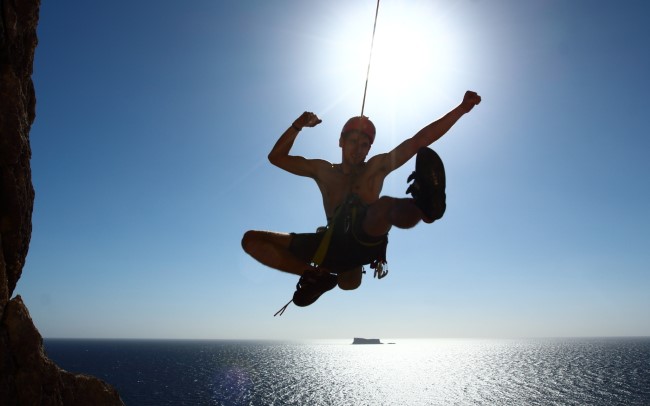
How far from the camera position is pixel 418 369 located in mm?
150750

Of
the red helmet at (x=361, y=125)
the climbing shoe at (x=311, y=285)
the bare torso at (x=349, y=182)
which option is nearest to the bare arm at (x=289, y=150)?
the bare torso at (x=349, y=182)

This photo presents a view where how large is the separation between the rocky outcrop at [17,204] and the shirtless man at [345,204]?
5229 millimetres

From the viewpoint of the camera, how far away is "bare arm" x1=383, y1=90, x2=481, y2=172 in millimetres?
5141

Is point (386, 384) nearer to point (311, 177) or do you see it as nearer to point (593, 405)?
point (593, 405)

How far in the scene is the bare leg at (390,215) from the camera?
4.71 meters

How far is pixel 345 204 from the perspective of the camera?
5.18 m

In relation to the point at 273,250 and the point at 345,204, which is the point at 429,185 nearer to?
the point at 345,204

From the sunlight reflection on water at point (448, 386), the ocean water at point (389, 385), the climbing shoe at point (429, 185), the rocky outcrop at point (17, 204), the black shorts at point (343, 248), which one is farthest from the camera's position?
the sunlight reflection on water at point (448, 386)

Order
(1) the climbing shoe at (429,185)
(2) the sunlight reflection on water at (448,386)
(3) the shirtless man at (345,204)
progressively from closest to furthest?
(1) the climbing shoe at (429,185), (3) the shirtless man at (345,204), (2) the sunlight reflection on water at (448,386)

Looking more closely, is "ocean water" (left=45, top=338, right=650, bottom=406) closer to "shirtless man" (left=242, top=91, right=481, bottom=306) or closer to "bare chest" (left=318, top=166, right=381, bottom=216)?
"shirtless man" (left=242, top=91, right=481, bottom=306)

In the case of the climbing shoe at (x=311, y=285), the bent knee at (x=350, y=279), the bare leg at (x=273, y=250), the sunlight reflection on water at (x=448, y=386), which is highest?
the bare leg at (x=273, y=250)

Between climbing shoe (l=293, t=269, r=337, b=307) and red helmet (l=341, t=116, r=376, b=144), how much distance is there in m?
1.88

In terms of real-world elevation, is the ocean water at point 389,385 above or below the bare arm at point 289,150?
below

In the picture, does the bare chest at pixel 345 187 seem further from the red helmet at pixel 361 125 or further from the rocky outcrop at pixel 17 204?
the rocky outcrop at pixel 17 204
